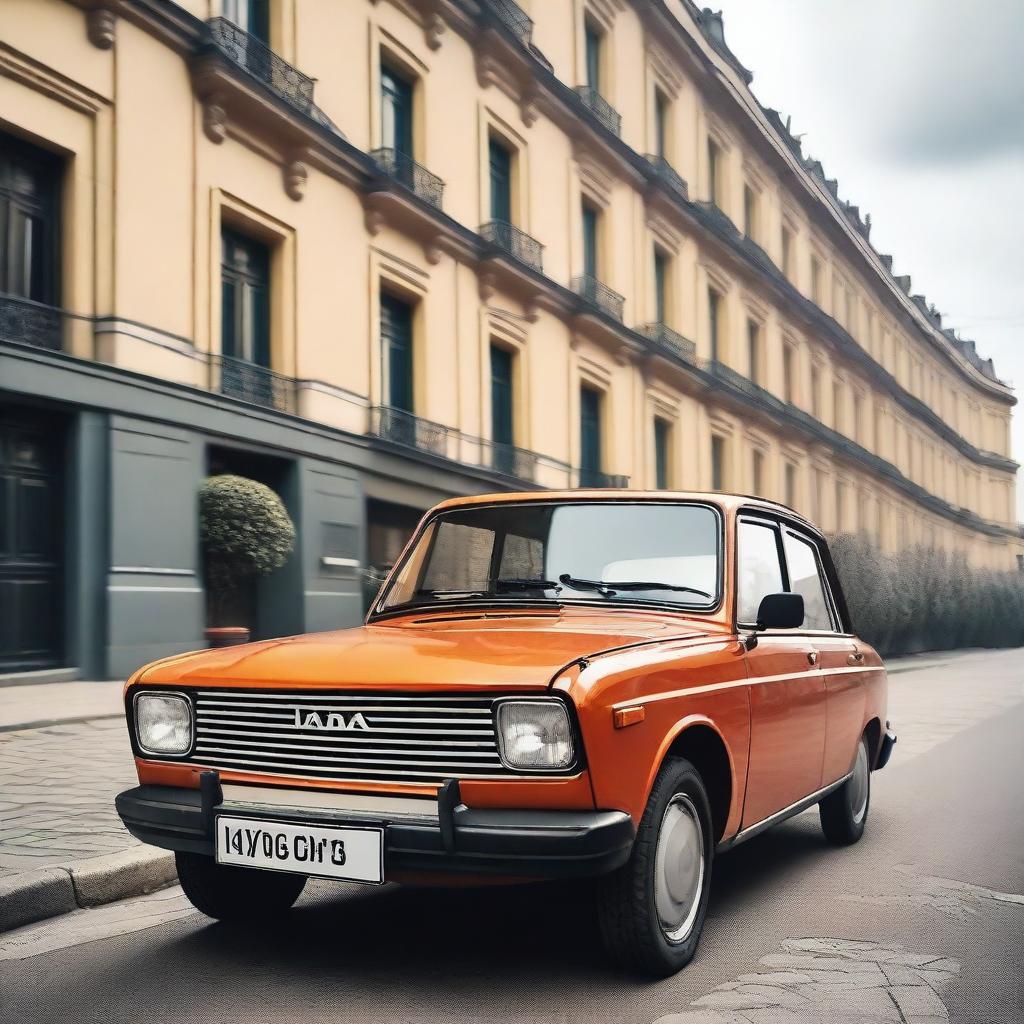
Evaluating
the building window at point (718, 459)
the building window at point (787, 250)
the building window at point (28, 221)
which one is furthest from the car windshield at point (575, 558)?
the building window at point (787, 250)

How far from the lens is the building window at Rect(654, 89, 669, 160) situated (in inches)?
1181

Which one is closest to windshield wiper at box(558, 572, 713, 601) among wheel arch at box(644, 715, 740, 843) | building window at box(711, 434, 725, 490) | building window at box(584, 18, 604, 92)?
wheel arch at box(644, 715, 740, 843)

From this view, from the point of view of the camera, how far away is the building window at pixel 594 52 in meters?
26.6

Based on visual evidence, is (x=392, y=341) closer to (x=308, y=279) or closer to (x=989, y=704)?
(x=308, y=279)

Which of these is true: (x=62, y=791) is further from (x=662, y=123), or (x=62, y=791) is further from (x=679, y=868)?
(x=662, y=123)

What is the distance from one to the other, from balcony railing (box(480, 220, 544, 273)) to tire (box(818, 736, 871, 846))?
1608cm

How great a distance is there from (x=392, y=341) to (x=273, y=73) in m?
4.76

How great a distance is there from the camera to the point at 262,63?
1633 centimetres

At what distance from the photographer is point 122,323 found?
13547 millimetres

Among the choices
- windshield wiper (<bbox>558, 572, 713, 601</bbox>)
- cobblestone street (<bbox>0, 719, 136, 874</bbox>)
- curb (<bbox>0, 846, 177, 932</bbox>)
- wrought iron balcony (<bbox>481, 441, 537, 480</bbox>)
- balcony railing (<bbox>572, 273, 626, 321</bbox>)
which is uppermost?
balcony railing (<bbox>572, 273, 626, 321</bbox>)

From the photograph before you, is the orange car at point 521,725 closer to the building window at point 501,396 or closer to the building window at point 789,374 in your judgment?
the building window at point 501,396

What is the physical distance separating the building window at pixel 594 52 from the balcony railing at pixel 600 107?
597 mm

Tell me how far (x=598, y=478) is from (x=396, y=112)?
9090 millimetres

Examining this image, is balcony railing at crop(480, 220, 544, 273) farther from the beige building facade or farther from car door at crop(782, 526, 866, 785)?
car door at crop(782, 526, 866, 785)
